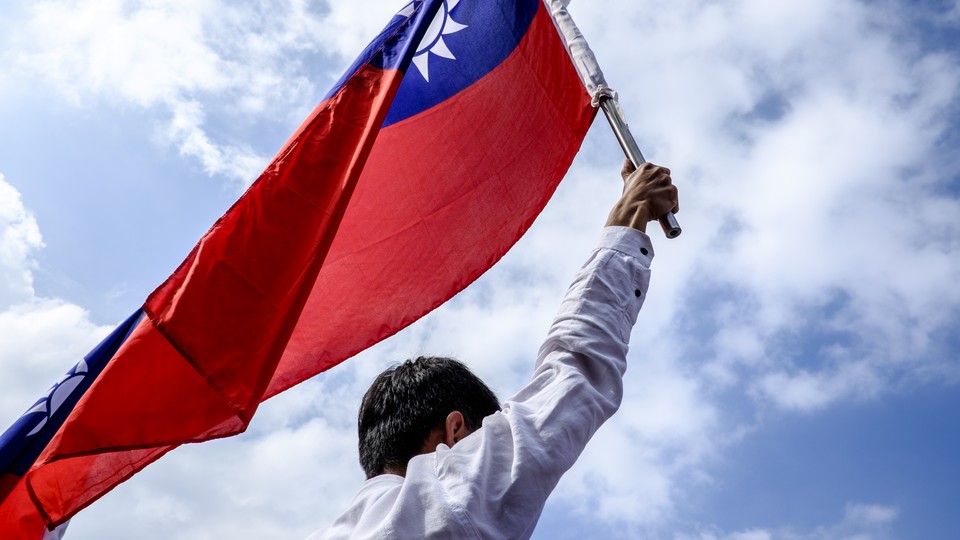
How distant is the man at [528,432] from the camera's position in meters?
2.52

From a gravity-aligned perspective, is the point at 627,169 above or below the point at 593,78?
below

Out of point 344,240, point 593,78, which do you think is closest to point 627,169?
point 593,78

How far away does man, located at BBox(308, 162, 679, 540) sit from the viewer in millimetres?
2516

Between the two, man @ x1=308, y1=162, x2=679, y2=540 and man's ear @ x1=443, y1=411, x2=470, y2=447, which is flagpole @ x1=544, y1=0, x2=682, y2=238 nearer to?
man @ x1=308, y1=162, x2=679, y2=540

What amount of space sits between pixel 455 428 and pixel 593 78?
2.66m

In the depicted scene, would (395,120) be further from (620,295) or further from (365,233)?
(620,295)

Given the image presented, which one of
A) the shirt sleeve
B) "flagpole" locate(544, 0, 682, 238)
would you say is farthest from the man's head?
"flagpole" locate(544, 0, 682, 238)

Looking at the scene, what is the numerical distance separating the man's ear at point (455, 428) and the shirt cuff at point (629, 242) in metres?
0.86

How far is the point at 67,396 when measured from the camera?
4.50 metres

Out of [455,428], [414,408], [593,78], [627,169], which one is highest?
[593,78]

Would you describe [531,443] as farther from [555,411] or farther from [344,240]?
[344,240]

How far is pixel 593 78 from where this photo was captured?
525 cm

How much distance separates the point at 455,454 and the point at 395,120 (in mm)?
3615

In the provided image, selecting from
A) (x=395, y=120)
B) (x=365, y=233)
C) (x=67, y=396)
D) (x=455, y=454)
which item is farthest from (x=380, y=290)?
(x=455, y=454)
